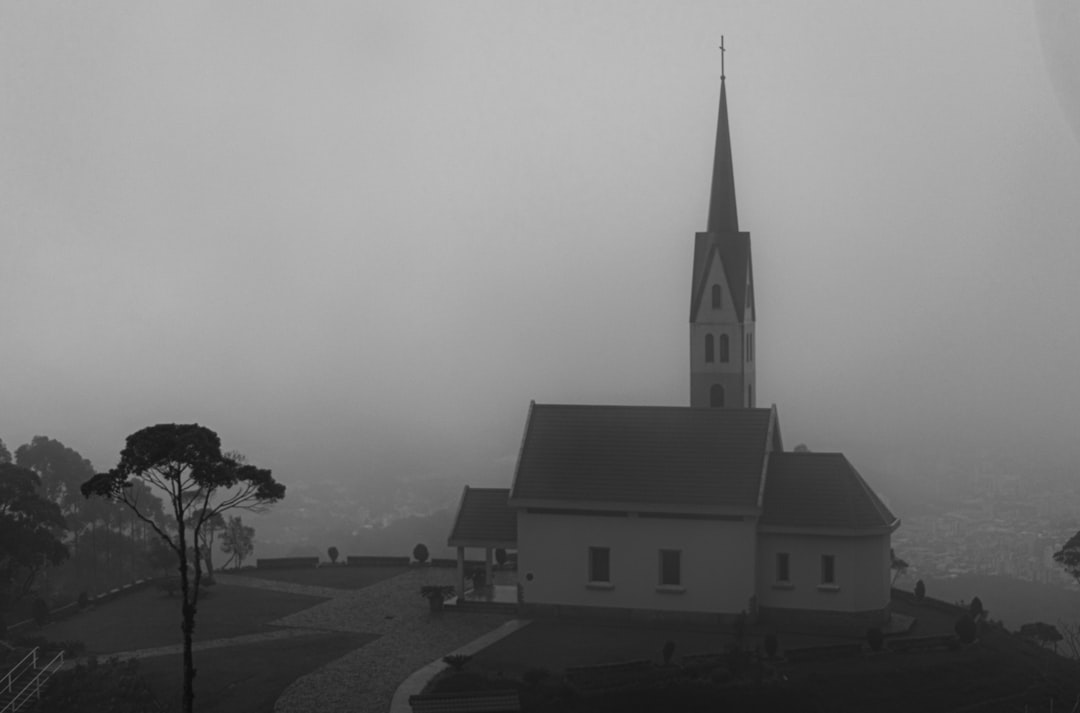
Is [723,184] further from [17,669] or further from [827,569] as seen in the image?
[17,669]

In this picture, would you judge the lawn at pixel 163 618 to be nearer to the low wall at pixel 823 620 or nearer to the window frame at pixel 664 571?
the window frame at pixel 664 571

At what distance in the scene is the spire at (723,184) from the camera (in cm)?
4862

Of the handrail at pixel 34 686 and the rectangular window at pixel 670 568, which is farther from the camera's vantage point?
the rectangular window at pixel 670 568

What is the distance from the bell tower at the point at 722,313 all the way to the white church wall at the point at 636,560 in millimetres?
7121

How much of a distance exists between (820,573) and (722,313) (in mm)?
11605

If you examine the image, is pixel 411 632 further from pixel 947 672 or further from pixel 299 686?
pixel 947 672

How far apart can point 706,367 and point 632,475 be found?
689 centimetres

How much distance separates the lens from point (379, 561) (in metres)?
54.5

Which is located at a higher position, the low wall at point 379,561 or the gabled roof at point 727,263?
the gabled roof at point 727,263

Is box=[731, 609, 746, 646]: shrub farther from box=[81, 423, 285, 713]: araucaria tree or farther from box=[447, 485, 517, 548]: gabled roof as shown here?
box=[81, 423, 285, 713]: araucaria tree

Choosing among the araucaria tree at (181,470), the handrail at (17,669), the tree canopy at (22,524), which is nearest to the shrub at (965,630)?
the araucaria tree at (181,470)

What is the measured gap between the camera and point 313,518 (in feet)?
328

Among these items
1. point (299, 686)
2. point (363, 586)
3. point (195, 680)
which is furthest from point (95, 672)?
point (363, 586)

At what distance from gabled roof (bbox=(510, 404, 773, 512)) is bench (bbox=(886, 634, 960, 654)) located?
662cm
